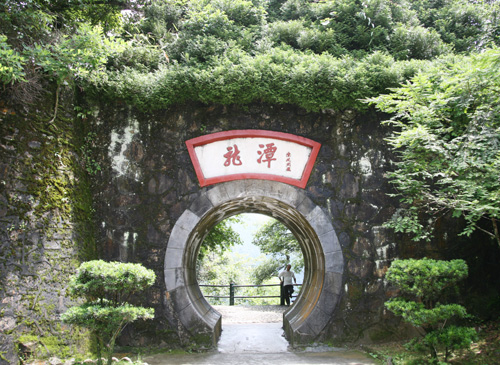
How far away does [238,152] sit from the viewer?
652 centimetres

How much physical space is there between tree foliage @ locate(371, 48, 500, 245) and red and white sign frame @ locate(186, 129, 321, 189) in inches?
55.3

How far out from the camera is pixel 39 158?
5.49 meters

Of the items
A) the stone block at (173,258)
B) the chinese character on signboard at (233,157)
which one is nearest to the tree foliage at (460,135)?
the chinese character on signboard at (233,157)

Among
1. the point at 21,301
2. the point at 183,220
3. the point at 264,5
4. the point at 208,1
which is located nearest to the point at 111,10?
the point at 208,1

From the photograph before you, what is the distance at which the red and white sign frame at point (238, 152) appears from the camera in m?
6.43

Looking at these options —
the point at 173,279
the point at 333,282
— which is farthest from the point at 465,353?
the point at 173,279

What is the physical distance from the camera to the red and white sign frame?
6434mm

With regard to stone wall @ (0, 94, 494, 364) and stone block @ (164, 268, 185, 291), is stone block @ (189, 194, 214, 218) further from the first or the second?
stone block @ (164, 268, 185, 291)

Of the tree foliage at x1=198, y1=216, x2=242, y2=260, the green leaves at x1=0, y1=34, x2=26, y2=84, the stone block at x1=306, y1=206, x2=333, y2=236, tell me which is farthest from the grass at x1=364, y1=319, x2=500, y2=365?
the tree foliage at x1=198, y1=216, x2=242, y2=260

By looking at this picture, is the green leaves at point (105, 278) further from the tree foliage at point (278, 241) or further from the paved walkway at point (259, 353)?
the tree foliage at point (278, 241)

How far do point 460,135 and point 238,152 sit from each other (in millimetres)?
3325

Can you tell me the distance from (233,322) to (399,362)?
16.1 ft

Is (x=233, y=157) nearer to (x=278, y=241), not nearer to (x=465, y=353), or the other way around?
(x=465, y=353)

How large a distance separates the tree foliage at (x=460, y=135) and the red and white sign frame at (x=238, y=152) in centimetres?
140
